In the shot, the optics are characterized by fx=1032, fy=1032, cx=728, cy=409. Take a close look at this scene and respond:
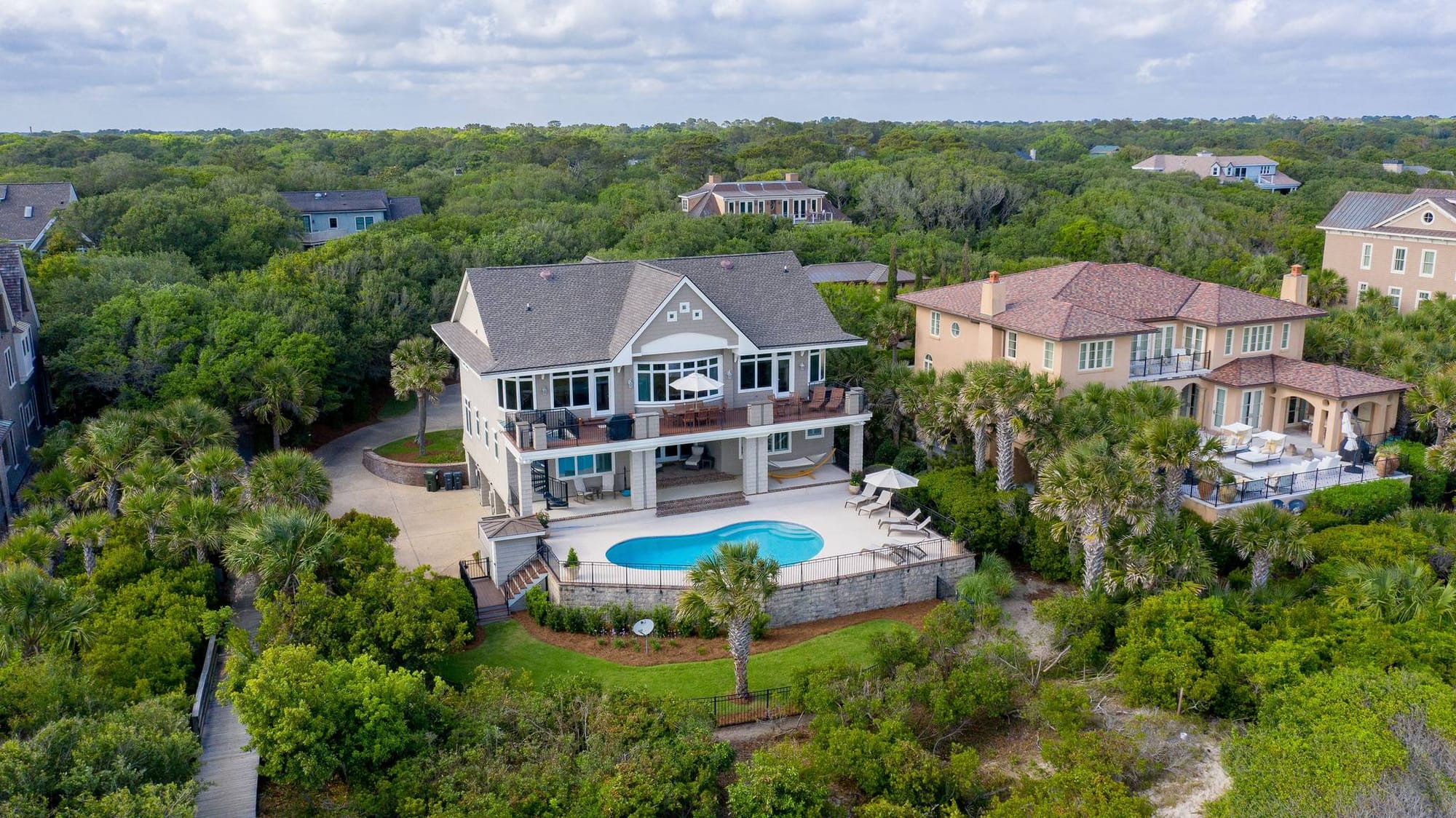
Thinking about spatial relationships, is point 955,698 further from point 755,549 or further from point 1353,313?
point 1353,313

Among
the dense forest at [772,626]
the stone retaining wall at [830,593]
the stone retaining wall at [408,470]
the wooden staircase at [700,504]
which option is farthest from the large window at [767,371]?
the stone retaining wall at [408,470]

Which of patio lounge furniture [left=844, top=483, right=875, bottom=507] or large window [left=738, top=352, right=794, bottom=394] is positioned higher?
large window [left=738, top=352, right=794, bottom=394]

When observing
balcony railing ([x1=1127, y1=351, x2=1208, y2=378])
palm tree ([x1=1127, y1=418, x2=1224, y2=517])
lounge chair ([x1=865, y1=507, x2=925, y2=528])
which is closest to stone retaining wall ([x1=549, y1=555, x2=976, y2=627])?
lounge chair ([x1=865, y1=507, x2=925, y2=528])

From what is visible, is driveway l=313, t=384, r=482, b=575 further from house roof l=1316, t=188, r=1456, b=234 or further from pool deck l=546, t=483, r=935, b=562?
house roof l=1316, t=188, r=1456, b=234

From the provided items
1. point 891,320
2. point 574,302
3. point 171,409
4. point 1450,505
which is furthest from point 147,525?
point 1450,505

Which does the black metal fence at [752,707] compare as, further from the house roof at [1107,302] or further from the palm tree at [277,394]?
the palm tree at [277,394]

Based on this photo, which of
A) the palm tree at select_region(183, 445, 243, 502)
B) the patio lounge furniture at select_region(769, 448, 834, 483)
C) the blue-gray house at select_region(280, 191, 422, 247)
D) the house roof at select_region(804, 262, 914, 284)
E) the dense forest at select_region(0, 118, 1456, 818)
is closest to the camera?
the dense forest at select_region(0, 118, 1456, 818)

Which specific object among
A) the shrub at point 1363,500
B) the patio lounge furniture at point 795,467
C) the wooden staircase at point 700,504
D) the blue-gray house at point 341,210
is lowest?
the wooden staircase at point 700,504
